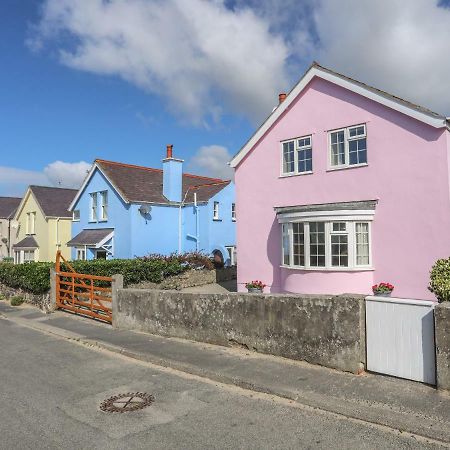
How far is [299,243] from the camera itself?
49.8 feet

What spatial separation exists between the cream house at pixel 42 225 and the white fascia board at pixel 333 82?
20.1m

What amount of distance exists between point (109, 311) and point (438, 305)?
30.1ft

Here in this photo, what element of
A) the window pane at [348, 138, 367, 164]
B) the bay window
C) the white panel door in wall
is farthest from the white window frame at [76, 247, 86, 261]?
the white panel door in wall

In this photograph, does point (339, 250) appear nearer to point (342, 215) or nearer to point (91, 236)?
point (342, 215)

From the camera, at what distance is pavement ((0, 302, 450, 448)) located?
4965 mm

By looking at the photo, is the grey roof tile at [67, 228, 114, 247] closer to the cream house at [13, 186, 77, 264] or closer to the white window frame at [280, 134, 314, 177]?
the cream house at [13, 186, 77, 264]

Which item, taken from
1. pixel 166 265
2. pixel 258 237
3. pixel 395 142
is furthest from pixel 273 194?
pixel 166 265

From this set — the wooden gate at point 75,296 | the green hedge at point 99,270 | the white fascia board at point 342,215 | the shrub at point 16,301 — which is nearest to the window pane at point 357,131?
the white fascia board at point 342,215

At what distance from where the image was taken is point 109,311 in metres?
12.5

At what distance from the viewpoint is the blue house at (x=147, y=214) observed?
2578cm

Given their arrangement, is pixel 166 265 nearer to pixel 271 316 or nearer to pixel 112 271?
pixel 112 271

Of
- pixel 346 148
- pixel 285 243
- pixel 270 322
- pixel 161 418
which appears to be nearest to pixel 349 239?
pixel 285 243

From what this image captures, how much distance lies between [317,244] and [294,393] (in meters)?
8.84

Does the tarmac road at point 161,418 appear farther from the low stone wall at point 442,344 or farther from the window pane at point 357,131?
the window pane at point 357,131
